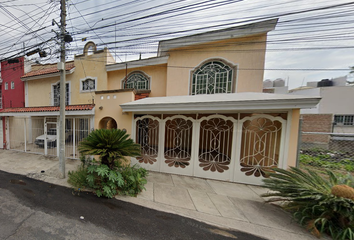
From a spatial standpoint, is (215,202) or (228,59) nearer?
(215,202)

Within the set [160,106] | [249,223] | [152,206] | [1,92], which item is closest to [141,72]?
[160,106]

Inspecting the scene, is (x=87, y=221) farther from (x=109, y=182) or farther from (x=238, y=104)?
(x=238, y=104)

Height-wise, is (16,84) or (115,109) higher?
(16,84)

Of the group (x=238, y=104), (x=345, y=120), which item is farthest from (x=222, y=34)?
(x=345, y=120)

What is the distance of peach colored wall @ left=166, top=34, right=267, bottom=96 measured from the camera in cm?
639

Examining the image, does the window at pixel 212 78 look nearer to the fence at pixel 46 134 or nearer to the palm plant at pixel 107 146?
the palm plant at pixel 107 146

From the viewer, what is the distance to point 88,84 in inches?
368

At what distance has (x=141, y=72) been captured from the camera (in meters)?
8.31

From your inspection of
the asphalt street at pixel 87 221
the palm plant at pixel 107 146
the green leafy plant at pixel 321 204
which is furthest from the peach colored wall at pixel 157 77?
the green leafy plant at pixel 321 204

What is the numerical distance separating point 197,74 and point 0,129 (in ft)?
42.6

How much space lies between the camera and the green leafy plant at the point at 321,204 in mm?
2076

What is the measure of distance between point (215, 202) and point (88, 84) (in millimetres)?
11051

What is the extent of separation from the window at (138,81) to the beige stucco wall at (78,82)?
6.19 ft

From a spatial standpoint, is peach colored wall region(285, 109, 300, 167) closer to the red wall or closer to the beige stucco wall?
the beige stucco wall
